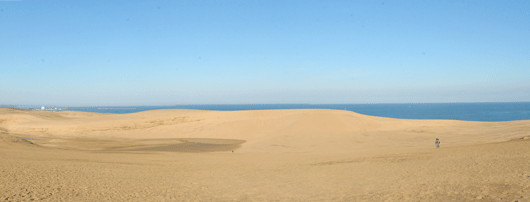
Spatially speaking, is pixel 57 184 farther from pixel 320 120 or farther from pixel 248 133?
pixel 320 120

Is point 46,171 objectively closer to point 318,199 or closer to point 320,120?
point 318,199

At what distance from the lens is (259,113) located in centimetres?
3712

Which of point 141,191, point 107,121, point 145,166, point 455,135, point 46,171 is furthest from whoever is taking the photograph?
point 107,121

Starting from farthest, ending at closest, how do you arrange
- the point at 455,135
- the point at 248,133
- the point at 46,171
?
the point at 248,133, the point at 455,135, the point at 46,171

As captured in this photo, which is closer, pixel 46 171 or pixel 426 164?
pixel 46 171

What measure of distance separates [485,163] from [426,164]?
1985 millimetres

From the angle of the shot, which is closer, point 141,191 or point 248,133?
point 141,191

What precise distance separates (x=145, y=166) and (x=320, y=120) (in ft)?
68.6

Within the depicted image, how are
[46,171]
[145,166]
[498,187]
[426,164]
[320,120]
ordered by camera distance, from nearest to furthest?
[498,187]
[46,171]
[426,164]
[145,166]
[320,120]

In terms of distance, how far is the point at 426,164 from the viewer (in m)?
13.2

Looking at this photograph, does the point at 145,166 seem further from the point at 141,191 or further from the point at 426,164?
the point at 426,164

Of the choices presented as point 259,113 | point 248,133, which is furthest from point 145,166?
point 259,113

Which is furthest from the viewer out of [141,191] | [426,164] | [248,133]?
[248,133]

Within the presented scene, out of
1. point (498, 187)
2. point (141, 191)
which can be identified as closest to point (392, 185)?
point (498, 187)
